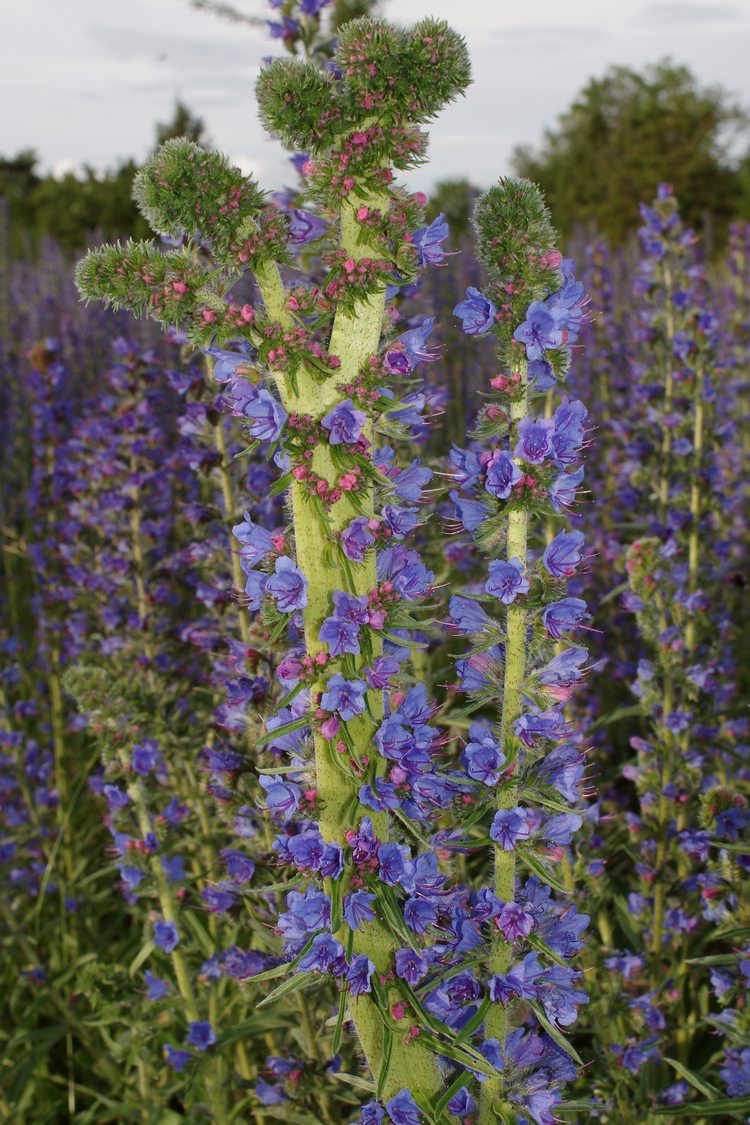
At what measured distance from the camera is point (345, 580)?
6.21ft

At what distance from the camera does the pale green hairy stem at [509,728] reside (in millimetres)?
1898

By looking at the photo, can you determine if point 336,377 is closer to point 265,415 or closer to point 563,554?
point 265,415

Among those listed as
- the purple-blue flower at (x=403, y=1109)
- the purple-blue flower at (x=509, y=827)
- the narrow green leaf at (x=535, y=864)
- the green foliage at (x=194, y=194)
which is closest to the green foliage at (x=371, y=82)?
the green foliage at (x=194, y=194)

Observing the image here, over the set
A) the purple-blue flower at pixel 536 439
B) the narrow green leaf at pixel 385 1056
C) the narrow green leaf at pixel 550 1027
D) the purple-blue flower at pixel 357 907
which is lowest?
the narrow green leaf at pixel 385 1056

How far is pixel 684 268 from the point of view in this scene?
5402mm

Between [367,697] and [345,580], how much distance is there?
9.1 inches

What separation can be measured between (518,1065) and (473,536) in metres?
1.08

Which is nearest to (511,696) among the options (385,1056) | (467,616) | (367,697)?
(467,616)

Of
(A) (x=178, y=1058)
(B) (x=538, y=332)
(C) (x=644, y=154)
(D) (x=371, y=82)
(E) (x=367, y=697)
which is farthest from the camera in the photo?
(C) (x=644, y=154)

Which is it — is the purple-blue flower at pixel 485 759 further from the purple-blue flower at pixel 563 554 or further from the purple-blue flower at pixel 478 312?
the purple-blue flower at pixel 478 312

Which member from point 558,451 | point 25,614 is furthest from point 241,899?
point 25,614

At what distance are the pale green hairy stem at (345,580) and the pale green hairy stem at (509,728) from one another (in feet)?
0.42

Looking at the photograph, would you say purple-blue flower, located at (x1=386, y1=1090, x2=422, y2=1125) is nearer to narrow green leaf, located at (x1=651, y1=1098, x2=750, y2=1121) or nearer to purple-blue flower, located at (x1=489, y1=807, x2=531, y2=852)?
purple-blue flower, located at (x1=489, y1=807, x2=531, y2=852)

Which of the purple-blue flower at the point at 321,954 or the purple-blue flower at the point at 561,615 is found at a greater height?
the purple-blue flower at the point at 561,615
